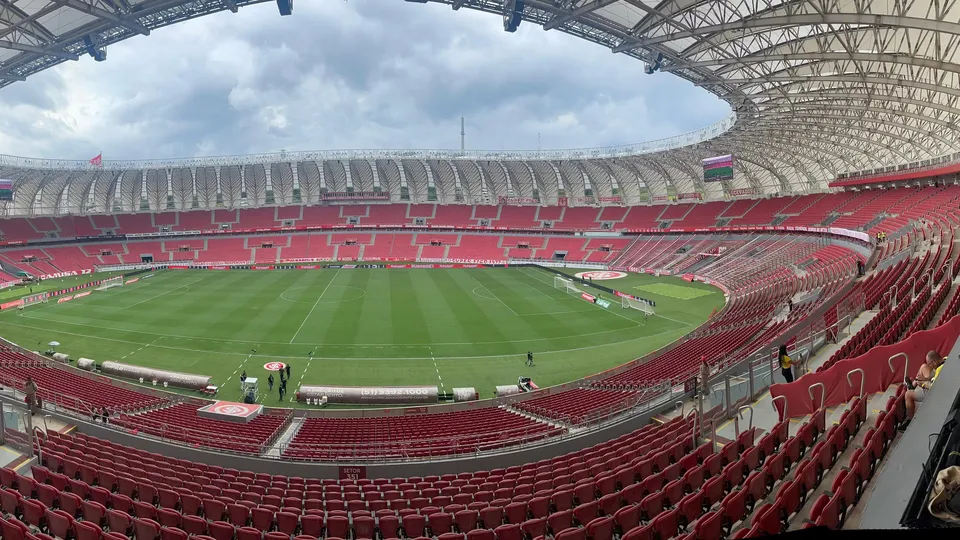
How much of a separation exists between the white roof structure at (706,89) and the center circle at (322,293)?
81.6 feet

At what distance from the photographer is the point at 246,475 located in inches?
467

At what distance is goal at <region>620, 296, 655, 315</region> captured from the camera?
39562 mm

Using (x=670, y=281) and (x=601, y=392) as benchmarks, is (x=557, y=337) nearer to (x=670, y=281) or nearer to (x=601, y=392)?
(x=601, y=392)

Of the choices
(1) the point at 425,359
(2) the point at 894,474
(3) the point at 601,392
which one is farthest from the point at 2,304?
(2) the point at 894,474

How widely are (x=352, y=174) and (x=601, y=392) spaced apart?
228 feet

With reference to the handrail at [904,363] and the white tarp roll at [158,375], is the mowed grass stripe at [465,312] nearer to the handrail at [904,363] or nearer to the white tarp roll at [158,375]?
the white tarp roll at [158,375]

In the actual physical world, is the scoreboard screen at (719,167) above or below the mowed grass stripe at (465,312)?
above

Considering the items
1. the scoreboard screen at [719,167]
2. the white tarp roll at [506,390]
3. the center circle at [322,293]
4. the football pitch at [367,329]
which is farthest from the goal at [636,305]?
the center circle at [322,293]

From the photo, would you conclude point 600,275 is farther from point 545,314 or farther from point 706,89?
point 706,89

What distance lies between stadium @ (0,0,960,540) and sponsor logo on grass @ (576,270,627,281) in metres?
1.69

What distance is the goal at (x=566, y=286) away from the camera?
158 ft

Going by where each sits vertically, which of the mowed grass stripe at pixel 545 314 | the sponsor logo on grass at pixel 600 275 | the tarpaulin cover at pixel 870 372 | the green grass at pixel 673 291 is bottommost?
the mowed grass stripe at pixel 545 314

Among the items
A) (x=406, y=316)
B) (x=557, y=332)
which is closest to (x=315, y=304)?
(x=406, y=316)

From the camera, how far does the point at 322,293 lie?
4878 cm
